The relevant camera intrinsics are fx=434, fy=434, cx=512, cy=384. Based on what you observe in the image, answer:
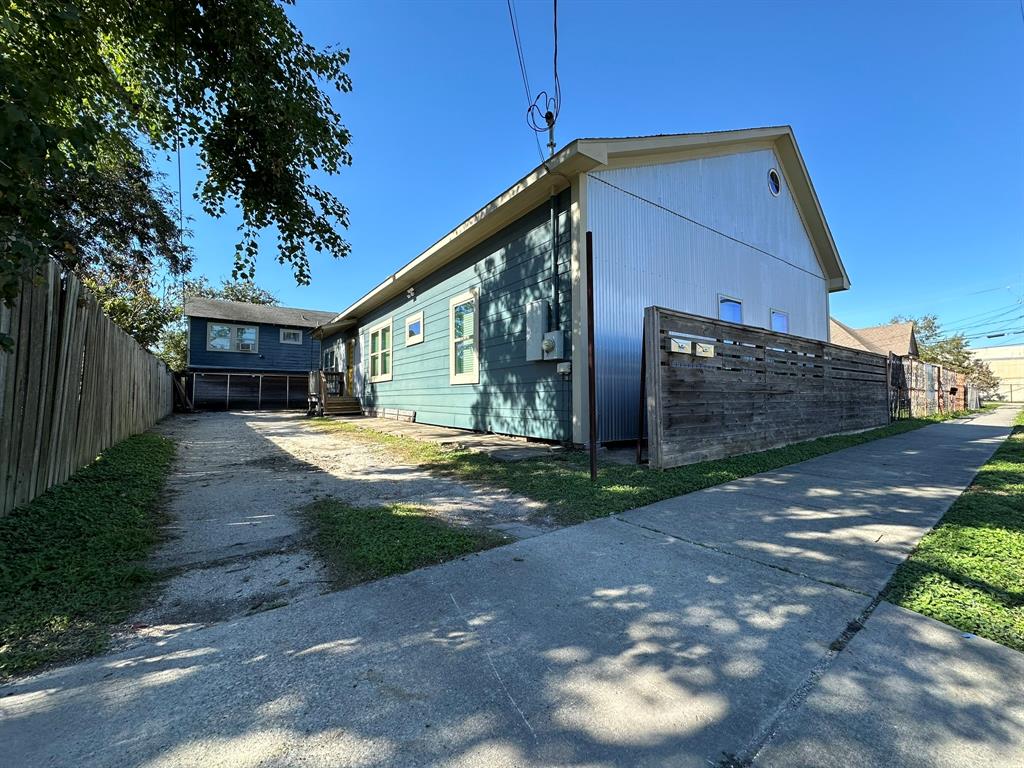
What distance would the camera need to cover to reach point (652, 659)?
5.81 feet

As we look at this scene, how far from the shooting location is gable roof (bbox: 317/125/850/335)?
6121 mm

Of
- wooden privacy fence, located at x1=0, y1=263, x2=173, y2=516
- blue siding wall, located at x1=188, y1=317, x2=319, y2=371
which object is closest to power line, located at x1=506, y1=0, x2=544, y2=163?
wooden privacy fence, located at x1=0, y1=263, x2=173, y2=516

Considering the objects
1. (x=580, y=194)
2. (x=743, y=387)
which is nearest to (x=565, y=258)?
(x=580, y=194)

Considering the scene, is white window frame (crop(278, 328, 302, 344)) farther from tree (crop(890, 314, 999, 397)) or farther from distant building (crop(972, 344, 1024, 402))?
distant building (crop(972, 344, 1024, 402))

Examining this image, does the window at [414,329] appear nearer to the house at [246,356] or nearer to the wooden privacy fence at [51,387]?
the wooden privacy fence at [51,387]

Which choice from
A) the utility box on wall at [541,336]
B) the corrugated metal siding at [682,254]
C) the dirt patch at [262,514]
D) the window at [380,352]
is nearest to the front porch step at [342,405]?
the window at [380,352]

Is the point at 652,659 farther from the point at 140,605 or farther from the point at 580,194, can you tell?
the point at 580,194

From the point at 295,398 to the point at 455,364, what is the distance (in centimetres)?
1639

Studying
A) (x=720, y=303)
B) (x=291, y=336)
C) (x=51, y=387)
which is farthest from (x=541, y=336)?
(x=291, y=336)

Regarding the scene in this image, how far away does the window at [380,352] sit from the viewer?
43.0 feet

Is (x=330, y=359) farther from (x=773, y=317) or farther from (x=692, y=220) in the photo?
(x=773, y=317)

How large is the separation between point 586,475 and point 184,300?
86.8 feet

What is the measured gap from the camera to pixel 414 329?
445 inches

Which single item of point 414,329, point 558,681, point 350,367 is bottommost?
point 558,681
